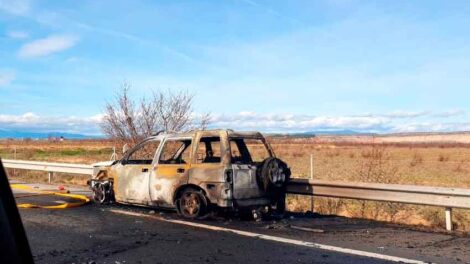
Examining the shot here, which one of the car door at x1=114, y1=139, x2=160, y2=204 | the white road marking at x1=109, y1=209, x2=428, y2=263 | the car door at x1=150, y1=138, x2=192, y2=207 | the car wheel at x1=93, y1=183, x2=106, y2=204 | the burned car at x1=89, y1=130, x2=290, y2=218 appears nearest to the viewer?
the white road marking at x1=109, y1=209, x2=428, y2=263

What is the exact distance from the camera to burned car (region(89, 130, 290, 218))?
30.5 feet

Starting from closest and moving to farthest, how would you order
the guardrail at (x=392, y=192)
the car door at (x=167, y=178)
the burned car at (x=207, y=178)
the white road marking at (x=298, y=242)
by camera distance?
1. the white road marking at (x=298, y=242)
2. the guardrail at (x=392, y=192)
3. the burned car at (x=207, y=178)
4. the car door at (x=167, y=178)

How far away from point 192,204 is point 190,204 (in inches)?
2.0

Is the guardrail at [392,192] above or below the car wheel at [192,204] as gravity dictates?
above

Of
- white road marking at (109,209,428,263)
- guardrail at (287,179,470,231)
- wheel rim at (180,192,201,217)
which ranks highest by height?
guardrail at (287,179,470,231)

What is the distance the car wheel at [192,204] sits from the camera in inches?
372

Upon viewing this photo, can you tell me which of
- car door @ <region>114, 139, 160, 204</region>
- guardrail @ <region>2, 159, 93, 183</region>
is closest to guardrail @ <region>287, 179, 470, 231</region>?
car door @ <region>114, 139, 160, 204</region>

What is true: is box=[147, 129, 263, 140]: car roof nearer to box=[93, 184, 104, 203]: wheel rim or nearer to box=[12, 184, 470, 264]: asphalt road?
box=[12, 184, 470, 264]: asphalt road

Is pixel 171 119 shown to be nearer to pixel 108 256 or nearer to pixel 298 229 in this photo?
pixel 298 229

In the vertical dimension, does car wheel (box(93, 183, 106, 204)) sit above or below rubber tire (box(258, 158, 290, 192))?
below

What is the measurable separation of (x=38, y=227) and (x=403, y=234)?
6.03 metres

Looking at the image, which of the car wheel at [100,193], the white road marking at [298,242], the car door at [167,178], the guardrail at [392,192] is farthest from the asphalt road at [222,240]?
the car wheel at [100,193]

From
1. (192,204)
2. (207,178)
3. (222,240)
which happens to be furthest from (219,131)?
(222,240)

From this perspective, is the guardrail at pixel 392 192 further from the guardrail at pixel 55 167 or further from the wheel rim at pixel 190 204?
the guardrail at pixel 55 167
